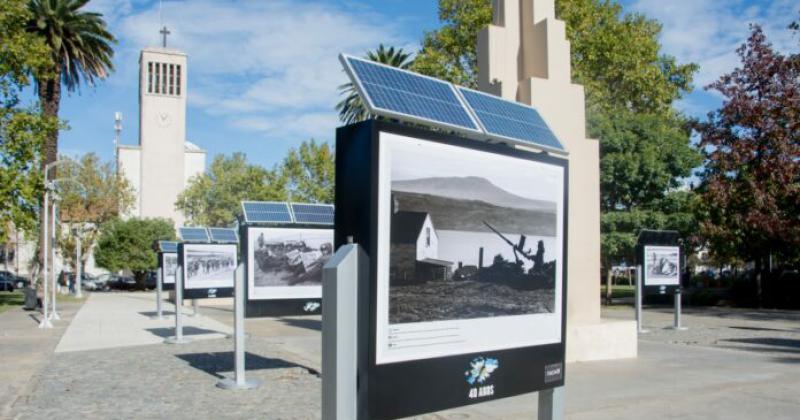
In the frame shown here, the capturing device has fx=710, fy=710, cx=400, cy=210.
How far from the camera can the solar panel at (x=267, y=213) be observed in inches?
442

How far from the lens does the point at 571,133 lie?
41.2ft

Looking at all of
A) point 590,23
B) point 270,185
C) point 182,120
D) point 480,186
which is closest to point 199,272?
point 480,186

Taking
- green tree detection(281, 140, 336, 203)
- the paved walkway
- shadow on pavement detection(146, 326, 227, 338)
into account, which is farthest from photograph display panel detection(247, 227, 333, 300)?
green tree detection(281, 140, 336, 203)

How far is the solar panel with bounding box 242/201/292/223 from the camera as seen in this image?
11216 millimetres

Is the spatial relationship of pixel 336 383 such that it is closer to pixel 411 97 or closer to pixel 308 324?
pixel 411 97

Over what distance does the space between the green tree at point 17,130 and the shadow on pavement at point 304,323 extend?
11228 millimetres

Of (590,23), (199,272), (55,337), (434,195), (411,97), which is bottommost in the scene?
(55,337)

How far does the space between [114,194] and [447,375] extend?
59.3 meters

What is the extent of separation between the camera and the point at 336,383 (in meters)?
3.68

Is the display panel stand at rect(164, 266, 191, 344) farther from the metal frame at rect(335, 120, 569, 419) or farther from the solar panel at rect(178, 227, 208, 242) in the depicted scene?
the metal frame at rect(335, 120, 569, 419)

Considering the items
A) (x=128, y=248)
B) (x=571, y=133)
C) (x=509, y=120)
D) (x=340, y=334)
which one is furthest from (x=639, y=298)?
(x=128, y=248)

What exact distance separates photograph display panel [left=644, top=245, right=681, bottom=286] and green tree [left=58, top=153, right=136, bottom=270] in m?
48.2

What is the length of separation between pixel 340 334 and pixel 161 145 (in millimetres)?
89721

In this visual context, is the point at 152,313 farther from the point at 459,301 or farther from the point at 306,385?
the point at 459,301
